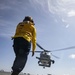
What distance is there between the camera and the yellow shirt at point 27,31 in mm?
9070

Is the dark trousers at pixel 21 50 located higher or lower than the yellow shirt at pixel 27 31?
lower

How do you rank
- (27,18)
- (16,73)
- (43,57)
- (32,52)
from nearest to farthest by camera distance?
(16,73)
(32,52)
(27,18)
(43,57)

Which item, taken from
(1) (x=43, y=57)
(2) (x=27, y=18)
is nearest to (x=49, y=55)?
(1) (x=43, y=57)

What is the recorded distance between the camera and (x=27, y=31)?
921cm

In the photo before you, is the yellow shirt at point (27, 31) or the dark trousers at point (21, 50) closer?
the dark trousers at point (21, 50)

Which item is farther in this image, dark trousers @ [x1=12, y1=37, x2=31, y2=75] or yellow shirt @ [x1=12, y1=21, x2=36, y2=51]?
yellow shirt @ [x1=12, y1=21, x2=36, y2=51]

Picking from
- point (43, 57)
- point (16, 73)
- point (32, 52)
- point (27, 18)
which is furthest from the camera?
point (43, 57)

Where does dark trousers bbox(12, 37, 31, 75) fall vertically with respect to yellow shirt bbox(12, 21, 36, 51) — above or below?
below

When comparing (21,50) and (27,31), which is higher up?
(27,31)

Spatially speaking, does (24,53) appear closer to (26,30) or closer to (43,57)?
(26,30)

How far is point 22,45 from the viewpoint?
888 cm

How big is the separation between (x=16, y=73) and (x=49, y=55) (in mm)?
29155

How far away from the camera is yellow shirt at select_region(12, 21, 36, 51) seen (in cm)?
907

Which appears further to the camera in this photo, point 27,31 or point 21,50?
point 27,31
